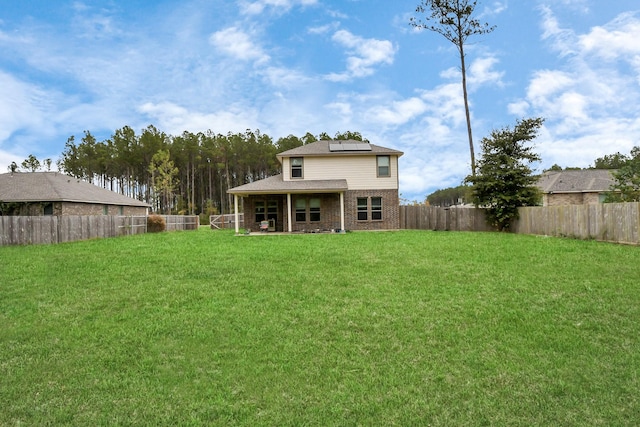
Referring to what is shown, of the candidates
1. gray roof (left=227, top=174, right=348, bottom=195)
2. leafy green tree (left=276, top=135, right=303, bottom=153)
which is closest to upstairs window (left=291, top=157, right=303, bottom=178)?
gray roof (left=227, top=174, right=348, bottom=195)

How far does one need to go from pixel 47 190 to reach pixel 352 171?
62.2 feet

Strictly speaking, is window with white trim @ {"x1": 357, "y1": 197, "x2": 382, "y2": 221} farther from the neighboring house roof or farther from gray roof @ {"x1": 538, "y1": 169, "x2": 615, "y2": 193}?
gray roof @ {"x1": 538, "y1": 169, "x2": 615, "y2": 193}

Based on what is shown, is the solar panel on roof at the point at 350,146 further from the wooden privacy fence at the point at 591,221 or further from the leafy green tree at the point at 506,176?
the wooden privacy fence at the point at 591,221

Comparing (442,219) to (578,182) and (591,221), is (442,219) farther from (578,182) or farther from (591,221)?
(578,182)

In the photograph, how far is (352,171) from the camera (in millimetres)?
21625

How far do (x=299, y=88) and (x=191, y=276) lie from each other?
1172cm

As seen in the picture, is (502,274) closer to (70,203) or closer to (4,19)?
(4,19)

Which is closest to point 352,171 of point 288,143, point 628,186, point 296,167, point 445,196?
point 296,167

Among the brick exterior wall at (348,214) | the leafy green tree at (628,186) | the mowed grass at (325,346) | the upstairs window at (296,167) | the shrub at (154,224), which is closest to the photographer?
the mowed grass at (325,346)

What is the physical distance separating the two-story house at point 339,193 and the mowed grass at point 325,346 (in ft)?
41.8

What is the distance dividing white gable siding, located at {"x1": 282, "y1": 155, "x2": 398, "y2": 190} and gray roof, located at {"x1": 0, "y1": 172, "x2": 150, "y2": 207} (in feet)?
45.8

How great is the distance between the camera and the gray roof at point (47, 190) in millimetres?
21938

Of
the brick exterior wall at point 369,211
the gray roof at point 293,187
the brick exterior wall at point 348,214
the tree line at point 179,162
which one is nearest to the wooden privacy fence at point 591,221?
the brick exterior wall at point 369,211

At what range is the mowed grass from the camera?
3.34 meters
